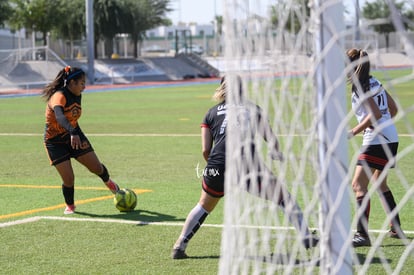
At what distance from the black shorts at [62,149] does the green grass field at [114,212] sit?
0.66m

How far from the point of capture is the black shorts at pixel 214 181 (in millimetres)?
7230

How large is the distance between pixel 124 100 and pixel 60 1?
3391 centimetres

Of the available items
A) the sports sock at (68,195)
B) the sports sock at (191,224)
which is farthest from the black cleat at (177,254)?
the sports sock at (68,195)

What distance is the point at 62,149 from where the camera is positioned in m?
9.87

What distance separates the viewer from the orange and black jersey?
9592mm

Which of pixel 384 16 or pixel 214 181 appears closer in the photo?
pixel 384 16

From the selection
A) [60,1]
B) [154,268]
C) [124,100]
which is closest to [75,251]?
[154,268]

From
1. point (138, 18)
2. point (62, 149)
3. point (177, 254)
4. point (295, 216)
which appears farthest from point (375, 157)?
point (138, 18)

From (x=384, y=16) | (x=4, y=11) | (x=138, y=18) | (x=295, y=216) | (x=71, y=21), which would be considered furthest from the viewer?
(x=138, y=18)

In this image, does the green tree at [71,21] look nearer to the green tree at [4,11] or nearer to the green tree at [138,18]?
the green tree at [138,18]

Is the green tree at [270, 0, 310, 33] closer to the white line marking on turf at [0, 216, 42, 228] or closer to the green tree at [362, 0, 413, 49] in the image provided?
the green tree at [362, 0, 413, 49]

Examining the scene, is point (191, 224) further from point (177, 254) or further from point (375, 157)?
point (375, 157)

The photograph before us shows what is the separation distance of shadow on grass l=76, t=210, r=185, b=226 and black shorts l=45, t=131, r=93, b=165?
26.8 inches

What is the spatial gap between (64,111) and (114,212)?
134cm
